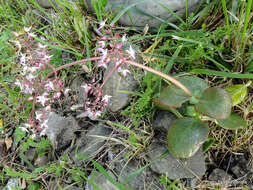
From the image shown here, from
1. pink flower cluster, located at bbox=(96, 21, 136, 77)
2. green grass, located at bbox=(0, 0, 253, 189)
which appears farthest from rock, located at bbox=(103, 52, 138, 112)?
pink flower cluster, located at bbox=(96, 21, 136, 77)

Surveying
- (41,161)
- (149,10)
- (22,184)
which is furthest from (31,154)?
(149,10)

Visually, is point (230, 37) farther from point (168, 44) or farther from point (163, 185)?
point (163, 185)

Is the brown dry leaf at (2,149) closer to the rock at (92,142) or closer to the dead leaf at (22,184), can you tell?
the dead leaf at (22,184)

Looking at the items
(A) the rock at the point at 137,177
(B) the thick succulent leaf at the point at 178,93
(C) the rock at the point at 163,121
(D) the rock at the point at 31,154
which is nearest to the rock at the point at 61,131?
(D) the rock at the point at 31,154

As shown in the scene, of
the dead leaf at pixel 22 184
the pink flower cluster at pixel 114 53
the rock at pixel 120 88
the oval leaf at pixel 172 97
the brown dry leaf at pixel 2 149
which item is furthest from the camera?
the brown dry leaf at pixel 2 149

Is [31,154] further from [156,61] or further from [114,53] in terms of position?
[156,61]

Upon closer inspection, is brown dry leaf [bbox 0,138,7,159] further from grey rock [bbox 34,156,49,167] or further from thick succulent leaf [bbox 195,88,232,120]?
thick succulent leaf [bbox 195,88,232,120]

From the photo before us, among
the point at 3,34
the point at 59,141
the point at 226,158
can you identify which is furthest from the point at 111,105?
the point at 3,34
